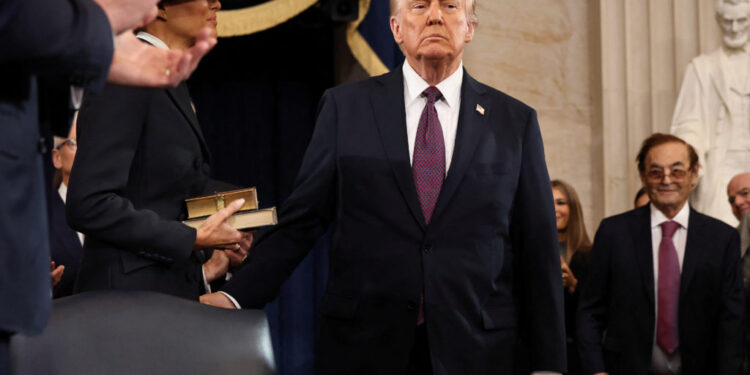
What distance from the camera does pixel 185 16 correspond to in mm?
2283

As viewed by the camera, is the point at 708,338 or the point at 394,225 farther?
the point at 708,338

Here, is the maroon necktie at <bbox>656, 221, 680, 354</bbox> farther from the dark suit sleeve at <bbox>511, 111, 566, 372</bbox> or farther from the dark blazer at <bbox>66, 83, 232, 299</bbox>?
the dark blazer at <bbox>66, 83, 232, 299</bbox>

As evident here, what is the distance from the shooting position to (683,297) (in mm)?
3912

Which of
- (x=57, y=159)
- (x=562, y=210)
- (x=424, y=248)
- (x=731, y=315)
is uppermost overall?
(x=57, y=159)

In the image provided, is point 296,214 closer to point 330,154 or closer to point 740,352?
point 330,154

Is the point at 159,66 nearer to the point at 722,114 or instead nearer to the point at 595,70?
the point at 722,114

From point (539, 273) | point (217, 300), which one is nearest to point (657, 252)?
point (539, 273)

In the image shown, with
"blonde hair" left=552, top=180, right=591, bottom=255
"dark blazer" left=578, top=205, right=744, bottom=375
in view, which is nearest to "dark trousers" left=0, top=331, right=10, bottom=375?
"dark blazer" left=578, top=205, right=744, bottom=375

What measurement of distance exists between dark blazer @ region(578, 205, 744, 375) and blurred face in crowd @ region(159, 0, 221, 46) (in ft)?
7.52

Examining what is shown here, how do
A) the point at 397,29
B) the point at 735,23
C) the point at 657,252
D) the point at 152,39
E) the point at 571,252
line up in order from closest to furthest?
the point at 152,39 → the point at 397,29 → the point at 657,252 → the point at 571,252 → the point at 735,23

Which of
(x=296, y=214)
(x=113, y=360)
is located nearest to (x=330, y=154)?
(x=296, y=214)

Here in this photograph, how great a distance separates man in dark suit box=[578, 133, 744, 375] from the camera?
3844 mm

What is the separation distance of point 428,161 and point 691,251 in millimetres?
1954

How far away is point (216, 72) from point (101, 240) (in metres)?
4.21
